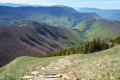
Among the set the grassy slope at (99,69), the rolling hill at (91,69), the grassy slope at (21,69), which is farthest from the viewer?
the grassy slope at (21,69)

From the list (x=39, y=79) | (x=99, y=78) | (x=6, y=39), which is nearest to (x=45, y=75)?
(x=39, y=79)

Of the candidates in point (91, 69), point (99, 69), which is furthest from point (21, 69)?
point (99, 69)

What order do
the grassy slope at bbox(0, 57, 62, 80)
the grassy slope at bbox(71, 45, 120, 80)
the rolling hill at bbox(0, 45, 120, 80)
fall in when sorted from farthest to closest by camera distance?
the grassy slope at bbox(0, 57, 62, 80), the rolling hill at bbox(0, 45, 120, 80), the grassy slope at bbox(71, 45, 120, 80)

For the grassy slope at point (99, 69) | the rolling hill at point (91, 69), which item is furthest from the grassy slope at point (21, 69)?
the grassy slope at point (99, 69)

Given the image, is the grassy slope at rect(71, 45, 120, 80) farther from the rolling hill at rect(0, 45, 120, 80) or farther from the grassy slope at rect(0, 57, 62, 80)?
the grassy slope at rect(0, 57, 62, 80)

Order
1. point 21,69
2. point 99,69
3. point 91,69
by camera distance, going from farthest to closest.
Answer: point 21,69
point 91,69
point 99,69

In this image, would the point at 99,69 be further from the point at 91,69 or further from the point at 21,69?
the point at 21,69

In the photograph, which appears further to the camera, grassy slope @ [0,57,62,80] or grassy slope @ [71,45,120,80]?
grassy slope @ [0,57,62,80]

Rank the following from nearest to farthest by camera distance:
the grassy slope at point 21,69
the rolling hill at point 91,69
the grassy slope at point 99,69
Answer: the grassy slope at point 99,69, the rolling hill at point 91,69, the grassy slope at point 21,69

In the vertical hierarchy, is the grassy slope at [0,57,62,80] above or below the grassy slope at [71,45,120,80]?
below

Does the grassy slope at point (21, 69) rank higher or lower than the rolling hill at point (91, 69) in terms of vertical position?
lower

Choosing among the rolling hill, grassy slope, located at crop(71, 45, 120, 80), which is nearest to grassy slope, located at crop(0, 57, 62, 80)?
the rolling hill

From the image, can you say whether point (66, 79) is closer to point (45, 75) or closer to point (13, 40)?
point (45, 75)

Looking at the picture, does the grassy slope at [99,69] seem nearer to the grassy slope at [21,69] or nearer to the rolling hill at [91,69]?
the rolling hill at [91,69]
